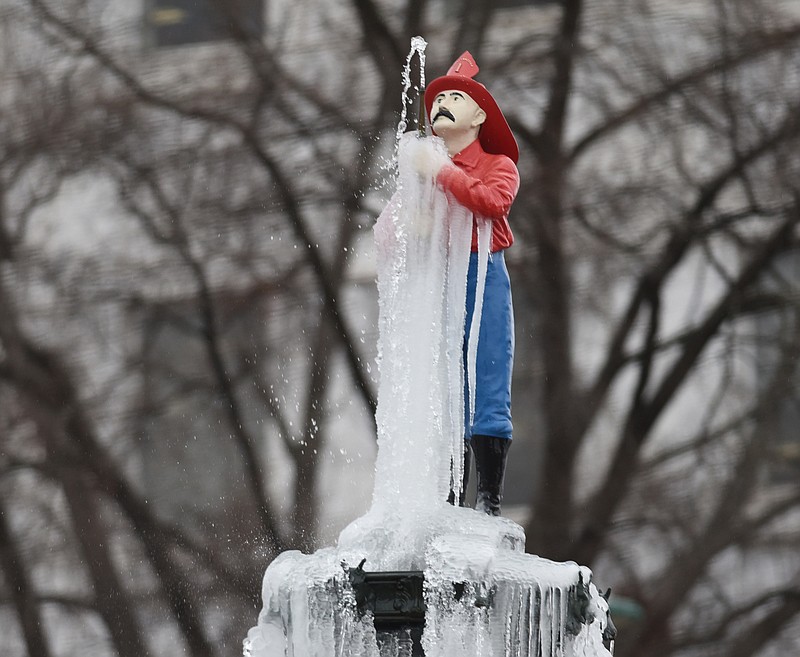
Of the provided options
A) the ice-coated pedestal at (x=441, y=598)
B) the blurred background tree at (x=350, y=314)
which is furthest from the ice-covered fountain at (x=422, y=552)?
the blurred background tree at (x=350, y=314)

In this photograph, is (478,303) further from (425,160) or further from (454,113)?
(454,113)

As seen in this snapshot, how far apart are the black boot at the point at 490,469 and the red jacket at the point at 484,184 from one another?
77 cm

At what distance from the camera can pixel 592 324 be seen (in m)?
16.8

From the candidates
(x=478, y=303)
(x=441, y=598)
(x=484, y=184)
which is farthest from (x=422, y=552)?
(x=484, y=184)

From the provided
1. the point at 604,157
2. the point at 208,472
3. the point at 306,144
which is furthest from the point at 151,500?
the point at 604,157

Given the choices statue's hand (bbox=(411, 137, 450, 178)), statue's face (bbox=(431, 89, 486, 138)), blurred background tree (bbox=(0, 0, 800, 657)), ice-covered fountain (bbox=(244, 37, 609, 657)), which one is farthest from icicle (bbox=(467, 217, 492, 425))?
blurred background tree (bbox=(0, 0, 800, 657))

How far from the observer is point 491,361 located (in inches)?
322

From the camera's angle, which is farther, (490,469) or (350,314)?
(350,314)

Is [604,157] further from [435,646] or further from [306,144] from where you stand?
[435,646]

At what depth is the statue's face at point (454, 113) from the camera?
8469 millimetres

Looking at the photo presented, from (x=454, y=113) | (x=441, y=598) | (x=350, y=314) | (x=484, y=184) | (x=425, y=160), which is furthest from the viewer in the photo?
(x=350, y=314)

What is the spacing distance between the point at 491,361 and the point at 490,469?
0.42m

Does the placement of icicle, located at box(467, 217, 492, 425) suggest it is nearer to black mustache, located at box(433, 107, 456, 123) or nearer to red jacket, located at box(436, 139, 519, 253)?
red jacket, located at box(436, 139, 519, 253)

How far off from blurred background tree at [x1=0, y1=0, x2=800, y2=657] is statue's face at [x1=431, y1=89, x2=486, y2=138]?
770 centimetres
